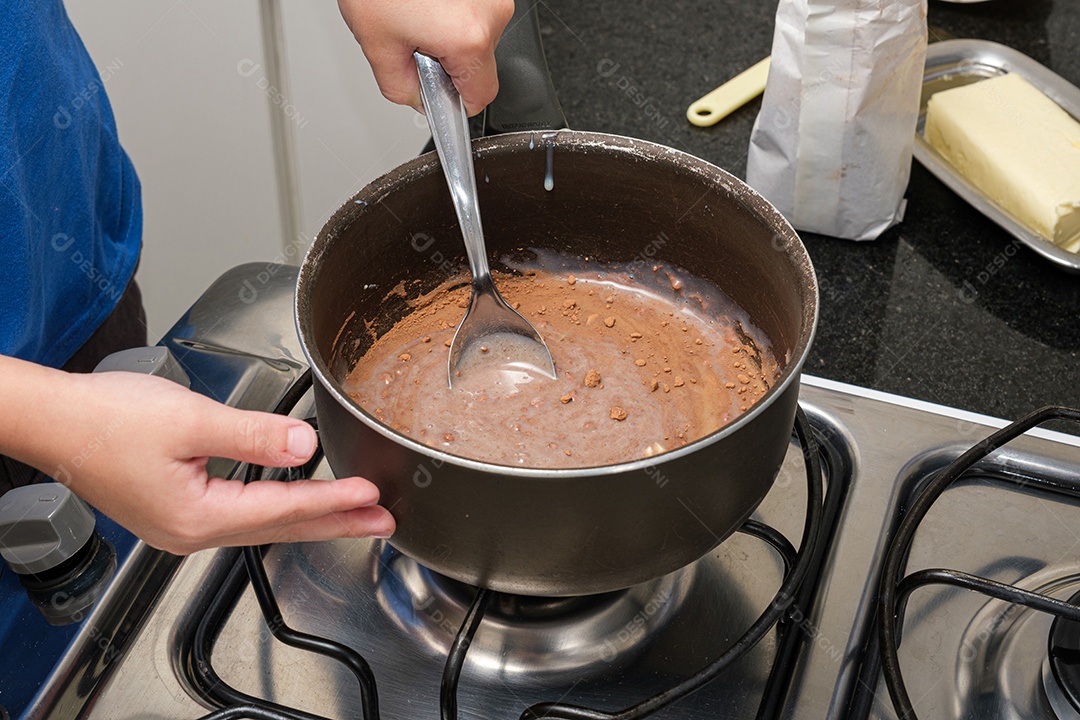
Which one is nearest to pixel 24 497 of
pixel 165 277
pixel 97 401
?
pixel 97 401

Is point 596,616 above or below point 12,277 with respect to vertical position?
below

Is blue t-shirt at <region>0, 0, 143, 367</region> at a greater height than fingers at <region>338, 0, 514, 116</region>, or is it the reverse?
fingers at <region>338, 0, 514, 116</region>

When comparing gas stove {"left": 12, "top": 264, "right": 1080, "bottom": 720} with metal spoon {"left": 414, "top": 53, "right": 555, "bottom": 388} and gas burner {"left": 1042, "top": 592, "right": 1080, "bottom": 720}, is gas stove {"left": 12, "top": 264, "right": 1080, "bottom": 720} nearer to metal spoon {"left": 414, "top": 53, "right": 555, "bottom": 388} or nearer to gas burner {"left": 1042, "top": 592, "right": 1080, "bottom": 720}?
gas burner {"left": 1042, "top": 592, "right": 1080, "bottom": 720}

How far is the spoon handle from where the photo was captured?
59 cm

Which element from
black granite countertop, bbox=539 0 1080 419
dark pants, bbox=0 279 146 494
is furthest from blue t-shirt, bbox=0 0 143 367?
black granite countertop, bbox=539 0 1080 419

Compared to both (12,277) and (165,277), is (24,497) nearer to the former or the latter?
(12,277)

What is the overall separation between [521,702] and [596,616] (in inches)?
2.8

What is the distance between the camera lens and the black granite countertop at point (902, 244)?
0.79 m

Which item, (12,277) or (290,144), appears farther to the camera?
(290,144)

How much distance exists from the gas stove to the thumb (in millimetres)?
96

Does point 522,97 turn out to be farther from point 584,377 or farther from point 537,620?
point 537,620

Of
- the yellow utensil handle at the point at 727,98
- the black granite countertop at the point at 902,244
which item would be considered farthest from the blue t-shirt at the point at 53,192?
the yellow utensil handle at the point at 727,98

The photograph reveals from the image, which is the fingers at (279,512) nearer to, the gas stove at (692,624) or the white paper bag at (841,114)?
the gas stove at (692,624)

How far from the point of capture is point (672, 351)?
67 centimetres
